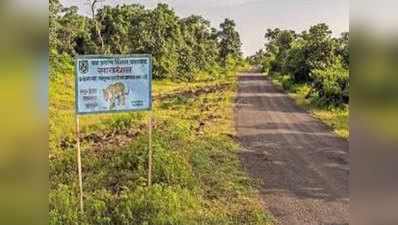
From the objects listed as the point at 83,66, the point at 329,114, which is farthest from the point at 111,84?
the point at 329,114

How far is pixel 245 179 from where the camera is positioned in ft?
20.7

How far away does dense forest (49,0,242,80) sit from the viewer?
13781mm

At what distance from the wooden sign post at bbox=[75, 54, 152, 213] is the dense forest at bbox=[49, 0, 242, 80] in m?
6.00

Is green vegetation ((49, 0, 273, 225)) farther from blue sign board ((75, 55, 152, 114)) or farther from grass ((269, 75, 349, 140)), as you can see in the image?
grass ((269, 75, 349, 140))

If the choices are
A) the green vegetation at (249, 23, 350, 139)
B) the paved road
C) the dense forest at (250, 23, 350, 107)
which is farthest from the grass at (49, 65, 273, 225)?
the dense forest at (250, 23, 350, 107)

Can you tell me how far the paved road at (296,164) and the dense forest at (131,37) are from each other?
305 centimetres

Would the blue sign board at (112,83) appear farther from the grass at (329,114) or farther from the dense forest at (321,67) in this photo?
the dense forest at (321,67)

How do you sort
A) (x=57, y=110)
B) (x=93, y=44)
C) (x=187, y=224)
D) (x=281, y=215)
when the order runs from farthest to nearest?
→ 1. (x=93, y=44)
2. (x=57, y=110)
3. (x=281, y=215)
4. (x=187, y=224)

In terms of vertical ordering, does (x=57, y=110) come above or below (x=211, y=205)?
above

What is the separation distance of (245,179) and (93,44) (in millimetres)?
10029

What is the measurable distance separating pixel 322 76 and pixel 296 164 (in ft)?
28.0
